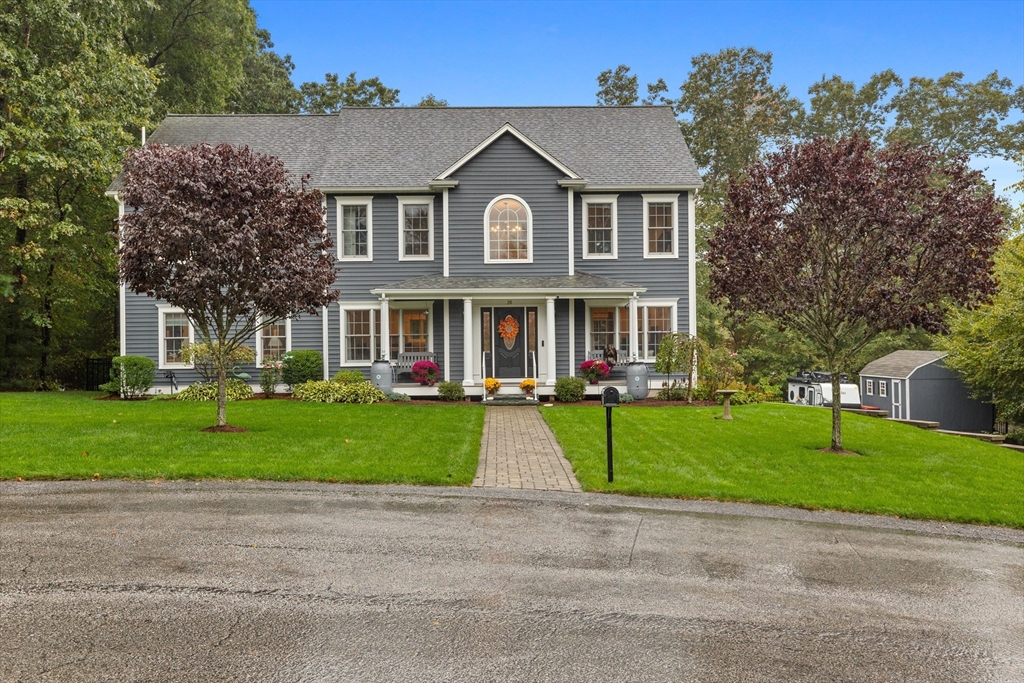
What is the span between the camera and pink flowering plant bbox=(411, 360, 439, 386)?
64.0 feet

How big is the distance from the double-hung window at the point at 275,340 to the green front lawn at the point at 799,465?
A: 31.0ft

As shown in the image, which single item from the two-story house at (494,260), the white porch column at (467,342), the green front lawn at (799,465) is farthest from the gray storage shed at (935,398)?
the white porch column at (467,342)

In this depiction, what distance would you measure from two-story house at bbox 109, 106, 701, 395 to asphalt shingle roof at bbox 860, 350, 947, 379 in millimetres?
7462

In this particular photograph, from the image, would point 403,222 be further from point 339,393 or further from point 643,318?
point 643,318

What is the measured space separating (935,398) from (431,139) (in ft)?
59.8

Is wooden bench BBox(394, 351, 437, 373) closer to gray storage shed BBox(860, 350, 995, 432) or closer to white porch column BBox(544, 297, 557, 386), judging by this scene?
white porch column BBox(544, 297, 557, 386)

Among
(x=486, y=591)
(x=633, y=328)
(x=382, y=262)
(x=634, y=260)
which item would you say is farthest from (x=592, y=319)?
(x=486, y=591)

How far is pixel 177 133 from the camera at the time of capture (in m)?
22.6

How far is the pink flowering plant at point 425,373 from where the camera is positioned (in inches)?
768

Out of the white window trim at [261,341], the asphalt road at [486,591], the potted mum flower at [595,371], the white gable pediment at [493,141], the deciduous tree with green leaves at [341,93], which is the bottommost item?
the asphalt road at [486,591]

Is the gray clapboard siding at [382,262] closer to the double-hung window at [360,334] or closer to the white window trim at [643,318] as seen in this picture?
the double-hung window at [360,334]

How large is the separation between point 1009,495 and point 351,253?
Result: 17.3 meters

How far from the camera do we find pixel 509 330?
20.6 meters

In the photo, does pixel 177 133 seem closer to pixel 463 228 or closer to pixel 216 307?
pixel 463 228
